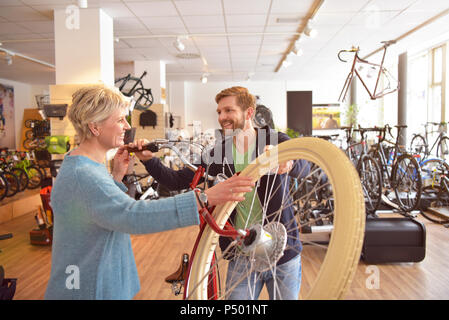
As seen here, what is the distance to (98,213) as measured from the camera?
3.05 ft

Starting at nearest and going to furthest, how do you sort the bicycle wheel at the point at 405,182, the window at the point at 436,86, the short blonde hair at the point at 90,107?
the short blonde hair at the point at 90,107, the bicycle wheel at the point at 405,182, the window at the point at 436,86

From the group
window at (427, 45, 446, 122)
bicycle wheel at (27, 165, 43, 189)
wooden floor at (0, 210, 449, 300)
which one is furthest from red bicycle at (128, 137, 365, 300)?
window at (427, 45, 446, 122)

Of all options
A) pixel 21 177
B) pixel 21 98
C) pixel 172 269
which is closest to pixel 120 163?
pixel 172 269

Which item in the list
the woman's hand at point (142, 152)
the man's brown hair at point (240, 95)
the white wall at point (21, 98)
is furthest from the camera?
the white wall at point (21, 98)

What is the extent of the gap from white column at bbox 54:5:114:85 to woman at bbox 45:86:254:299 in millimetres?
4503

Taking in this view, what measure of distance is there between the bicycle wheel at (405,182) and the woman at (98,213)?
4777mm

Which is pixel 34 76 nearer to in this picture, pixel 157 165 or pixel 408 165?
pixel 408 165

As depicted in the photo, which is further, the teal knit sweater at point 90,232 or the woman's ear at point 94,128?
the woman's ear at point 94,128

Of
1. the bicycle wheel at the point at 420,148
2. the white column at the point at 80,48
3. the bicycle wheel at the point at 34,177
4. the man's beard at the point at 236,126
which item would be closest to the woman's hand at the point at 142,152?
the man's beard at the point at 236,126

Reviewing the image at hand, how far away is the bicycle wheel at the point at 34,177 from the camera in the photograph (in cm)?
791

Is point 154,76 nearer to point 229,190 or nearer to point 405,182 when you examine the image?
point 405,182

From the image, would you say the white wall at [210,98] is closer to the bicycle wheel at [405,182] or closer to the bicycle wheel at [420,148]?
the bicycle wheel at [420,148]

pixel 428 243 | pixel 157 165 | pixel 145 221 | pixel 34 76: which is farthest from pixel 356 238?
pixel 34 76
